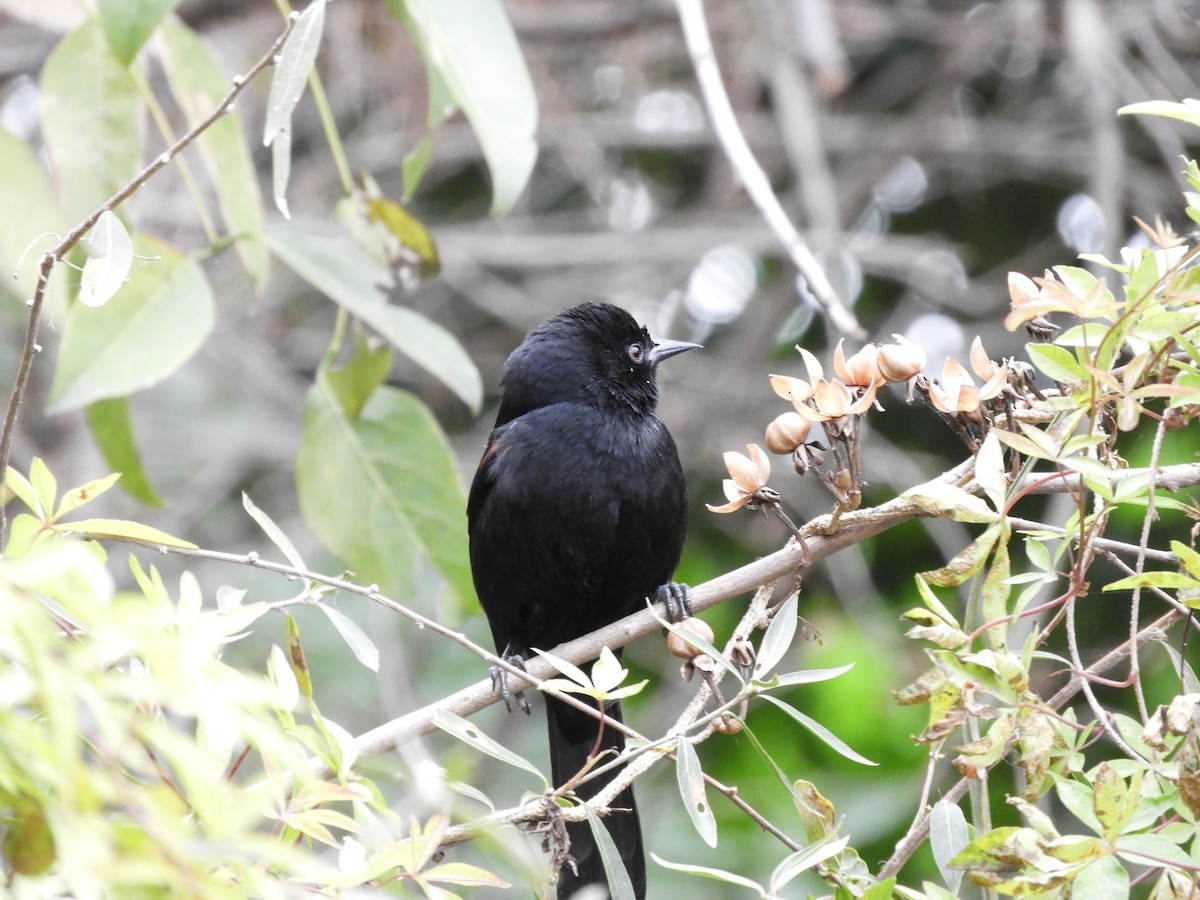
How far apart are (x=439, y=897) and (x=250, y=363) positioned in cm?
511

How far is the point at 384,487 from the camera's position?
336 centimetres

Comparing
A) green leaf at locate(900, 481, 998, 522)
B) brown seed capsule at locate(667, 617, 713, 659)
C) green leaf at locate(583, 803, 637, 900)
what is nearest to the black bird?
brown seed capsule at locate(667, 617, 713, 659)

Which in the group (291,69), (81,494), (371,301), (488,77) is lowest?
(371,301)

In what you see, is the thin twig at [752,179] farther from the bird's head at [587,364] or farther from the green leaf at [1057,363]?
the bird's head at [587,364]

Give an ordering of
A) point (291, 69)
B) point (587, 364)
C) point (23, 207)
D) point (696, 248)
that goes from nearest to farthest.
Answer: point (291, 69) → point (23, 207) → point (587, 364) → point (696, 248)

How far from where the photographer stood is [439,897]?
1.40 meters

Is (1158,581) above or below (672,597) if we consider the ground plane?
above

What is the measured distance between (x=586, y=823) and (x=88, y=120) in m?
2.05

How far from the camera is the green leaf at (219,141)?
3.22m

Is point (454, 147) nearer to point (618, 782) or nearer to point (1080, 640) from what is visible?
→ point (1080, 640)

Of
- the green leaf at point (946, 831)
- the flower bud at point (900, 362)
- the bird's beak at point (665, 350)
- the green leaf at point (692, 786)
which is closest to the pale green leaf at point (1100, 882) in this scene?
the green leaf at point (946, 831)

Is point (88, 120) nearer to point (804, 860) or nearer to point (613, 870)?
point (613, 870)

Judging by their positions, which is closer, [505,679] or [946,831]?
[946,831]

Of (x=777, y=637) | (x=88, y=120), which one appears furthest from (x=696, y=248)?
(x=777, y=637)
